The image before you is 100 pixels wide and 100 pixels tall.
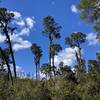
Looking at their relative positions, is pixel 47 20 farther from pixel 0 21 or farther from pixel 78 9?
pixel 78 9

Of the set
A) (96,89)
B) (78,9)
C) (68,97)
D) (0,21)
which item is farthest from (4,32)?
(68,97)

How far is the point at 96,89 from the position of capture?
25.3 m

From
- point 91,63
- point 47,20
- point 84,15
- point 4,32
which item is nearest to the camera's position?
point 84,15

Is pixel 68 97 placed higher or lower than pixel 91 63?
lower

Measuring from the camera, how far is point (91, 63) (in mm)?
73438

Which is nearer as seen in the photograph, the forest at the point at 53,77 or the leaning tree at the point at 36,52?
the forest at the point at 53,77

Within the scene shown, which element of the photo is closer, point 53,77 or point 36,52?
point 53,77

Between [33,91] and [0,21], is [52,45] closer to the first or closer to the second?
[0,21]

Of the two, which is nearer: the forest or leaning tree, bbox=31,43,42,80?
the forest

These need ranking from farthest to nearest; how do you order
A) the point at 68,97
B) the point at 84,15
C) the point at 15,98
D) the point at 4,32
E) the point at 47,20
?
the point at 47,20 < the point at 4,32 < the point at 84,15 < the point at 68,97 < the point at 15,98

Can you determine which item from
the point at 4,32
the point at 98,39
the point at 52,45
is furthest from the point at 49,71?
the point at 98,39

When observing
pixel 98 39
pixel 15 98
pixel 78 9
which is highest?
pixel 78 9

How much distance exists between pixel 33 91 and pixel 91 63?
57315 millimetres

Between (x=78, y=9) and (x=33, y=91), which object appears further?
(x=78, y=9)
